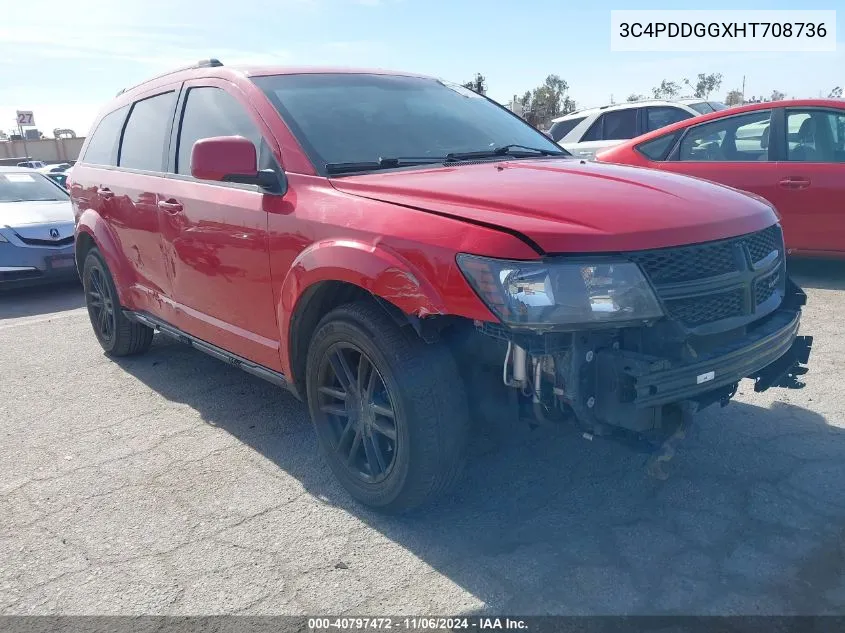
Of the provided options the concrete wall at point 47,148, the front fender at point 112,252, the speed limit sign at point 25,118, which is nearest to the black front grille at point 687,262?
the front fender at point 112,252

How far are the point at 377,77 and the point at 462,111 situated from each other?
495mm

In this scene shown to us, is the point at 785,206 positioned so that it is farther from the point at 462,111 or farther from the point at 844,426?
the point at 462,111

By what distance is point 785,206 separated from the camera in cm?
629

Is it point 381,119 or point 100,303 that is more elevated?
point 381,119

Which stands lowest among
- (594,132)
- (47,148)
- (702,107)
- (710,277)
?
(710,277)

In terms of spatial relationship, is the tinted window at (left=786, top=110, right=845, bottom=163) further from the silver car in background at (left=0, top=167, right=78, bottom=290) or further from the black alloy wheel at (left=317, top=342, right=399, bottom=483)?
the silver car in background at (left=0, top=167, right=78, bottom=290)

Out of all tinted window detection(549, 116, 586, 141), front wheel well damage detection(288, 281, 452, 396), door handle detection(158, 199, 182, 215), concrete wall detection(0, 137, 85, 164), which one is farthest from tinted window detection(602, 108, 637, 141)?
concrete wall detection(0, 137, 85, 164)

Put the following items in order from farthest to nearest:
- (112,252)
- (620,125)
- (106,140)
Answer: (620,125)
(106,140)
(112,252)

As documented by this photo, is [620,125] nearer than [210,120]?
No

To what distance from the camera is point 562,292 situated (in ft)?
7.82

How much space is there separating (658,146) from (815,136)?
1366mm

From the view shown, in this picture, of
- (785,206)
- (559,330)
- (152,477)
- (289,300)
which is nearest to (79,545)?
(152,477)

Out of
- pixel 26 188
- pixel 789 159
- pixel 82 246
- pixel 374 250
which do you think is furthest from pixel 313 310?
pixel 26 188

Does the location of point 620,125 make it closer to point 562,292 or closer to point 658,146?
point 658,146
